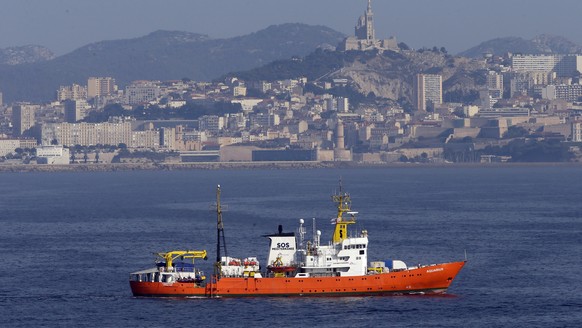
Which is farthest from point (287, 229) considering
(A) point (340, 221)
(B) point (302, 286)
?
(B) point (302, 286)

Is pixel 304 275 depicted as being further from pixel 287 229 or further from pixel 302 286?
pixel 287 229

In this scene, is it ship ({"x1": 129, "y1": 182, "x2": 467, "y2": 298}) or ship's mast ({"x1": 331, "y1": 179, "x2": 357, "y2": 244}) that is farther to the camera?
ship's mast ({"x1": 331, "y1": 179, "x2": 357, "y2": 244})

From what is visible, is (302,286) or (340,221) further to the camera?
(340,221)

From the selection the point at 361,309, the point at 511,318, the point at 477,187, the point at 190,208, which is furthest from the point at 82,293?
the point at 477,187

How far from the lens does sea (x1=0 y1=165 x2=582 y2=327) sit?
52.0 m

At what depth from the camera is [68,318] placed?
52.0m

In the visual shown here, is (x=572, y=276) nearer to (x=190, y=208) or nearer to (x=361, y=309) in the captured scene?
(x=361, y=309)

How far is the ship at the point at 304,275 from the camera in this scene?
5488 centimetres

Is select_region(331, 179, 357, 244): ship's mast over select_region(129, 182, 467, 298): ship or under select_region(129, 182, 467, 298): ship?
over

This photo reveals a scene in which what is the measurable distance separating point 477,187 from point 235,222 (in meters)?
58.1

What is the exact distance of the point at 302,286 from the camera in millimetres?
54875

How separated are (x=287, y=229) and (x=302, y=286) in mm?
28579

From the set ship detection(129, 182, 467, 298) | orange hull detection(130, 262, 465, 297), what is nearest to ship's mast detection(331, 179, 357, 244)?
ship detection(129, 182, 467, 298)

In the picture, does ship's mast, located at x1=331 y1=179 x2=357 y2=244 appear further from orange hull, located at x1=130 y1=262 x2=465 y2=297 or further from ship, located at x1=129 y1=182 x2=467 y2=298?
orange hull, located at x1=130 y1=262 x2=465 y2=297
